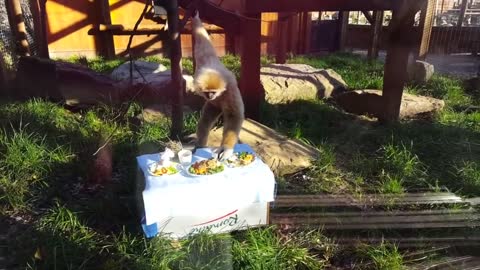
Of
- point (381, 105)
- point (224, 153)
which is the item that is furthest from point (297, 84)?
point (224, 153)

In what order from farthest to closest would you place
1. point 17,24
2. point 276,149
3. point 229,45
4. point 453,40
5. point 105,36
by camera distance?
point 453,40 < point 229,45 < point 105,36 < point 17,24 < point 276,149

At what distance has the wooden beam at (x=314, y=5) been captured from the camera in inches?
190

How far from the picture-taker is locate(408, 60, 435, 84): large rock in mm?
8023

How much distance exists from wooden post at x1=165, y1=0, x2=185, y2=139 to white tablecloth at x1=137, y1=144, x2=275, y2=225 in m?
1.31

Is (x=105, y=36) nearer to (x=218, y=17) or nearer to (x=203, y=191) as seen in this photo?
(x=218, y=17)

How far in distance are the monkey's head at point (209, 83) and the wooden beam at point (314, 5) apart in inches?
106

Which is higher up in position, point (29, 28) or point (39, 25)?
point (39, 25)

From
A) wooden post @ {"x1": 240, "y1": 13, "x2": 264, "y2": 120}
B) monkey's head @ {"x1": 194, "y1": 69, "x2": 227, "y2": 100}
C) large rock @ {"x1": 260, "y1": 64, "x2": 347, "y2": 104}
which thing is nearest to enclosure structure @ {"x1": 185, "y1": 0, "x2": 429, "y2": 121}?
wooden post @ {"x1": 240, "y1": 13, "x2": 264, "y2": 120}

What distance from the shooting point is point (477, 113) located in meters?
6.14

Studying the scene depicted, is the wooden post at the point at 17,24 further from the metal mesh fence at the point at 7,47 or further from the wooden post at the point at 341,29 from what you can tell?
the wooden post at the point at 341,29

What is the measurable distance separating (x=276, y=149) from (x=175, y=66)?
136 cm

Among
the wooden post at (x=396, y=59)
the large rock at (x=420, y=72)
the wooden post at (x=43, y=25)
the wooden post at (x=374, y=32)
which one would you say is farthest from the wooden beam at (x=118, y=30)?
the wooden post at (x=396, y=59)

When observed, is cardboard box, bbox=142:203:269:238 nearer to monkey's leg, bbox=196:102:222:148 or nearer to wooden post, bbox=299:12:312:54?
monkey's leg, bbox=196:102:222:148

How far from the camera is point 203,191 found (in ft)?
8.83
